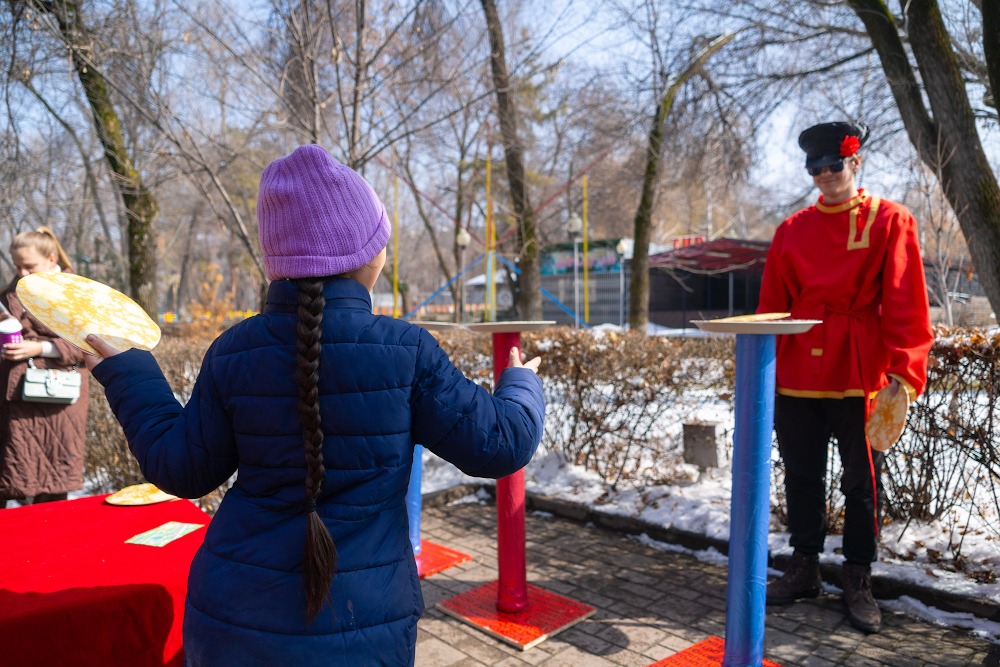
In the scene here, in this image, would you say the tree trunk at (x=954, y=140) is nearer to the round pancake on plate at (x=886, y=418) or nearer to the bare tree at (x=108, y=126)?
the round pancake on plate at (x=886, y=418)

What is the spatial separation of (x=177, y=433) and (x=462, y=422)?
606 mm

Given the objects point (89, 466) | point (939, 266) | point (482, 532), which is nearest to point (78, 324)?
point (482, 532)

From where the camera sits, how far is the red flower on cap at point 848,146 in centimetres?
311

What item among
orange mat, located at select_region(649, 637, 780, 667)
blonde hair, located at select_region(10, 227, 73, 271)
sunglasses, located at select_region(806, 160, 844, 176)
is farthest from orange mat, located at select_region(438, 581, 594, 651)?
blonde hair, located at select_region(10, 227, 73, 271)

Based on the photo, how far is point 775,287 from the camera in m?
3.46

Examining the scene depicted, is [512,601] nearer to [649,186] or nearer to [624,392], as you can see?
[624,392]

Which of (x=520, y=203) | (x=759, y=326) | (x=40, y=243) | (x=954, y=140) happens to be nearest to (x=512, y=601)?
(x=759, y=326)

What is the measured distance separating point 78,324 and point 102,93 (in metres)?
7.90

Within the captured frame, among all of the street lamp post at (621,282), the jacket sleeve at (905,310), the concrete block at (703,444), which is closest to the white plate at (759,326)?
the jacket sleeve at (905,310)

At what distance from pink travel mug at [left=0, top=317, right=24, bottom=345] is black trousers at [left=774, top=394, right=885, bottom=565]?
379cm

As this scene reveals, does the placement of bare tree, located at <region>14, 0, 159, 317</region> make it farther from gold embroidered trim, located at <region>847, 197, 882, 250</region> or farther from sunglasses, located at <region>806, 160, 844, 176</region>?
gold embroidered trim, located at <region>847, 197, 882, 250</region>

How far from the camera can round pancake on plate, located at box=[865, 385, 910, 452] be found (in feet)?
9.32

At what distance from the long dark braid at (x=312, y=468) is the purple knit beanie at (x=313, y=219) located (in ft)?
0.49

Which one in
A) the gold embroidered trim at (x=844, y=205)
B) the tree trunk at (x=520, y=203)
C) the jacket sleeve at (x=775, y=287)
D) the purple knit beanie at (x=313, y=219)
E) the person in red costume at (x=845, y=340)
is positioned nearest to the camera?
the purple knit beanie at (x=313, y=219)
